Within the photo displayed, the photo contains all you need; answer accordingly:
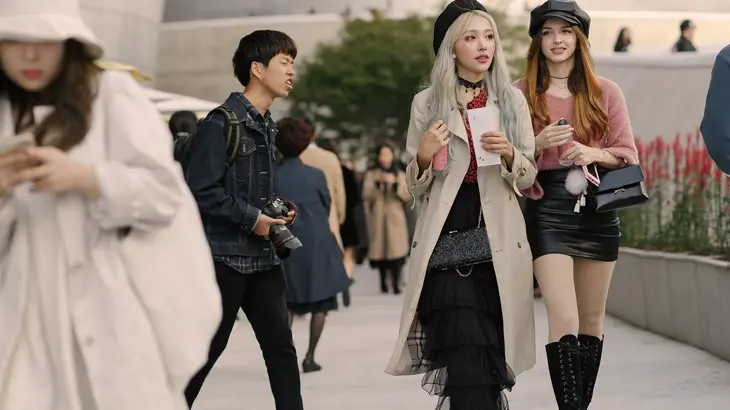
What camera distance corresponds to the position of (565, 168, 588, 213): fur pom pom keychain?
6691mm

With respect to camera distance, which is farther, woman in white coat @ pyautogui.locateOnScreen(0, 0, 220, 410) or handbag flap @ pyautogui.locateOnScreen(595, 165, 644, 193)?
handbag flap @ pyautogui.locateOnScreen(595, 165, 644, 193)

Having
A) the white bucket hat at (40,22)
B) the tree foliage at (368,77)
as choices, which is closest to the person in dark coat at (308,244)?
the white bucket hat at (40,22)

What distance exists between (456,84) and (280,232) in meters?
0.91

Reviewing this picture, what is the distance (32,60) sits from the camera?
12.2 ft

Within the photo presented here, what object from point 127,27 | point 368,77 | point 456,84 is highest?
point 127,27

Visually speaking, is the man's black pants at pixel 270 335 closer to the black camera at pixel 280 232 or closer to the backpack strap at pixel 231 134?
the black camera at pixel 280 232

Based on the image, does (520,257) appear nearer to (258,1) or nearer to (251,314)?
(251,314)

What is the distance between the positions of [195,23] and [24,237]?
237 ft

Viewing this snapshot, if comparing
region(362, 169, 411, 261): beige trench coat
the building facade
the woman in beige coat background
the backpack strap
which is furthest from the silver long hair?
the building facade

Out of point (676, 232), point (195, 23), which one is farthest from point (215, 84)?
point (676, 232)

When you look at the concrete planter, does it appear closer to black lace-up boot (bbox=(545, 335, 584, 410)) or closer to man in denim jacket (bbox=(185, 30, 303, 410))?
black lace-up boot (bbox=(545, 335, 584, 410))

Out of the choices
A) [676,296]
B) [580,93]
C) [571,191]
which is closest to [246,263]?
[571,191]

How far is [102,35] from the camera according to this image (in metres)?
51.9

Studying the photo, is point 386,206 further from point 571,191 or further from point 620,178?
point 571,191
